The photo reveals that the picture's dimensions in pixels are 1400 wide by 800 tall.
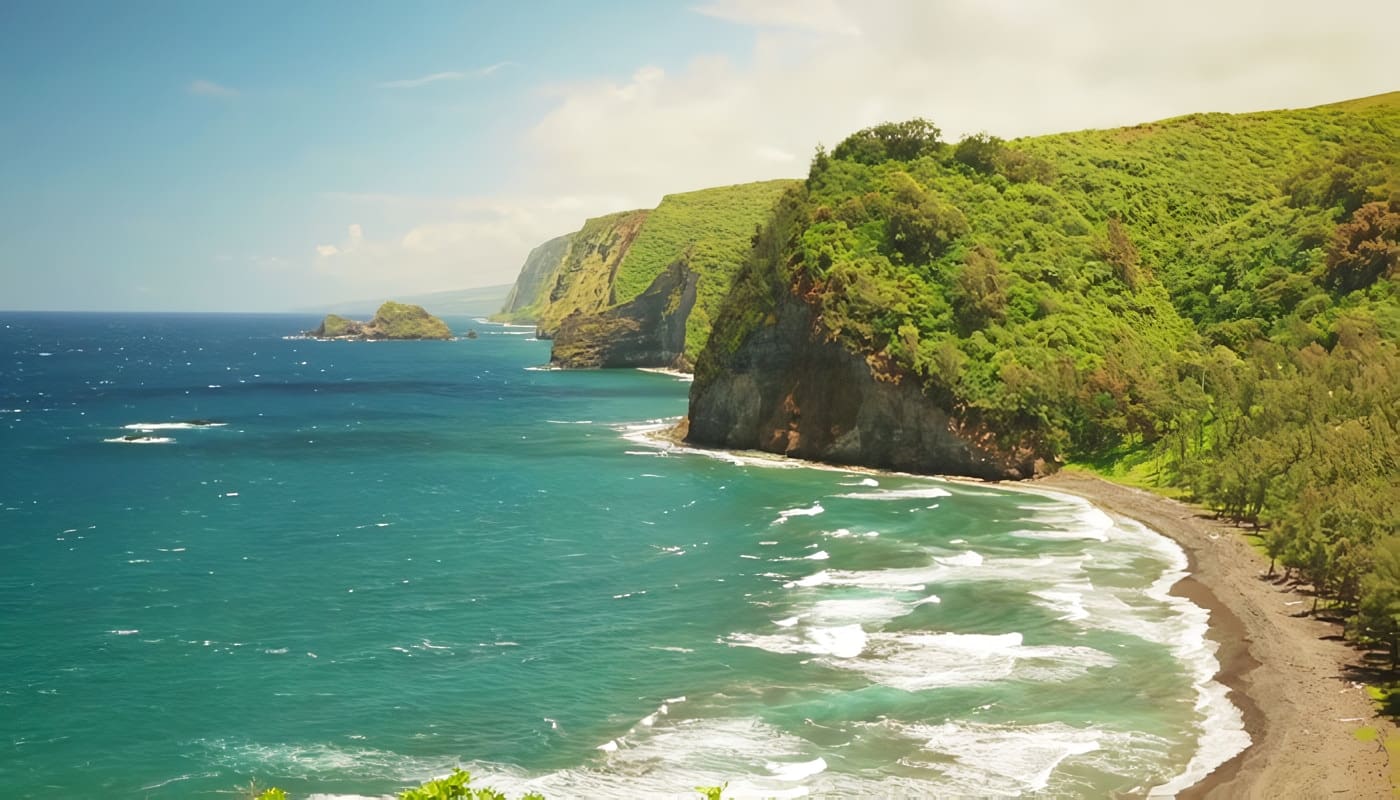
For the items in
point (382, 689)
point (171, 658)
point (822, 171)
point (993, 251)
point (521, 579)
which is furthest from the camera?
point (822, 171)

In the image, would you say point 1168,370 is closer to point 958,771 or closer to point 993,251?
point 993,251

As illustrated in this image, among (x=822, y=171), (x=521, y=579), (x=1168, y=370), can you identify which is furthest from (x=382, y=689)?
(x=822, y=171)

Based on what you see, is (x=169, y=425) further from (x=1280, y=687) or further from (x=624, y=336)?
(x=1280, y=687)

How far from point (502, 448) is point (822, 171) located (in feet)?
131

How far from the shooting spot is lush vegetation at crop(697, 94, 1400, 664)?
61688 millimetres

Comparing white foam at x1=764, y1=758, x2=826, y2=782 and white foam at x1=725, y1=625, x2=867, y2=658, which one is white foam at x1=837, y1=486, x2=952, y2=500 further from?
white foam at x1=764, y1=758, x2=826, y2=782

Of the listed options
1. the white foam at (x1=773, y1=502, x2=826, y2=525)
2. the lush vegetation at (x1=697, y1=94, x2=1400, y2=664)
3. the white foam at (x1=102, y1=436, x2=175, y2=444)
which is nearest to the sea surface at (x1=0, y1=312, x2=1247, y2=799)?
the white foam at (x1=773, y1=502, x2=826, y2=525)

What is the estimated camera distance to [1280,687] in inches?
1373

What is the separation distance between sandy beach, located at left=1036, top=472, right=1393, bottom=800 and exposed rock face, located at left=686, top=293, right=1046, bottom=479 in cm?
2217

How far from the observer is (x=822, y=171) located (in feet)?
333

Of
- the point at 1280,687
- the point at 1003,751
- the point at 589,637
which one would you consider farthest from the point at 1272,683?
the point at 589,637

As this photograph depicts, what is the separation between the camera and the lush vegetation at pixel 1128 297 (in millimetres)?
61688

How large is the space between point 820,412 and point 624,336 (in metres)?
109

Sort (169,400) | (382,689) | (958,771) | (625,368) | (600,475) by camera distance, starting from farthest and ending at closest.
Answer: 1. (625,368)
2. (169,400)
3. (600,475)
4. (382,689)
5. (958,771)
